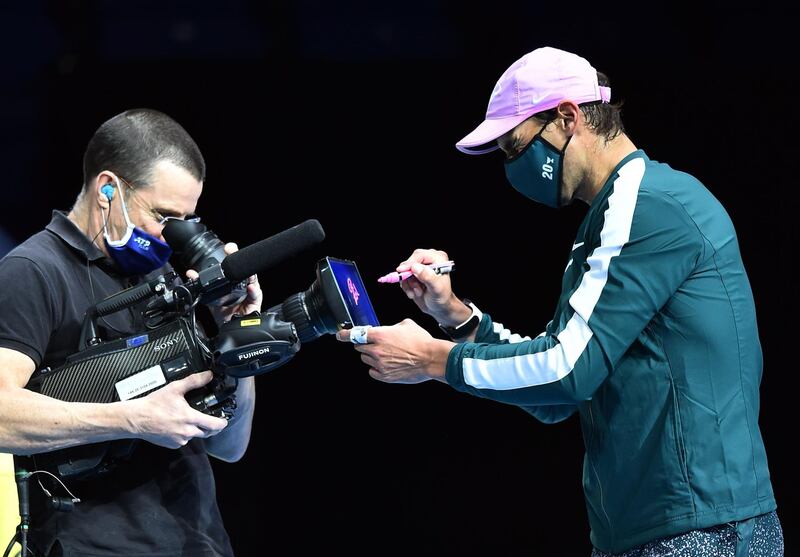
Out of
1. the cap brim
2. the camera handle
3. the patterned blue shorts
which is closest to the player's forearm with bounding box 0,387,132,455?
the camera handle

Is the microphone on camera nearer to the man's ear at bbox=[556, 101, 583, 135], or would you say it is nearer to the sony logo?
the sony logo

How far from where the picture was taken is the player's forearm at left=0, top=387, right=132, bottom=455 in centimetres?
144

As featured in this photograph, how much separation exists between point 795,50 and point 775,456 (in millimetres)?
1223

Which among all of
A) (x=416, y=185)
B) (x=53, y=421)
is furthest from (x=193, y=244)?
(x=416, y=185)

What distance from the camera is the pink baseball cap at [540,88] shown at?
5.15ft

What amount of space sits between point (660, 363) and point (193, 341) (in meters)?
0.70

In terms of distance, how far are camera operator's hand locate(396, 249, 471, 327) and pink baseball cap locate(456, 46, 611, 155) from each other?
0.29 m

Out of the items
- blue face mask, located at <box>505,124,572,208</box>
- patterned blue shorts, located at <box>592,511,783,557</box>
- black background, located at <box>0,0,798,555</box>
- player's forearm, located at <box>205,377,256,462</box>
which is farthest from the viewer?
black background, located at <box>0,0,798,555</box>

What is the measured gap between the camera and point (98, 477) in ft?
5.17

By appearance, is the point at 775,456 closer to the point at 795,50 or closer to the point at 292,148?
the point at 795,50

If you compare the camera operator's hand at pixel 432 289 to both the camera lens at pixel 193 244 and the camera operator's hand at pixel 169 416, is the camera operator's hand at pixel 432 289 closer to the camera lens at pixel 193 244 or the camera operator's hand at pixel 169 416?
the camera lens at pixel 193 244

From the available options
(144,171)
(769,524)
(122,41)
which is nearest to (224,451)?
(144,171)
